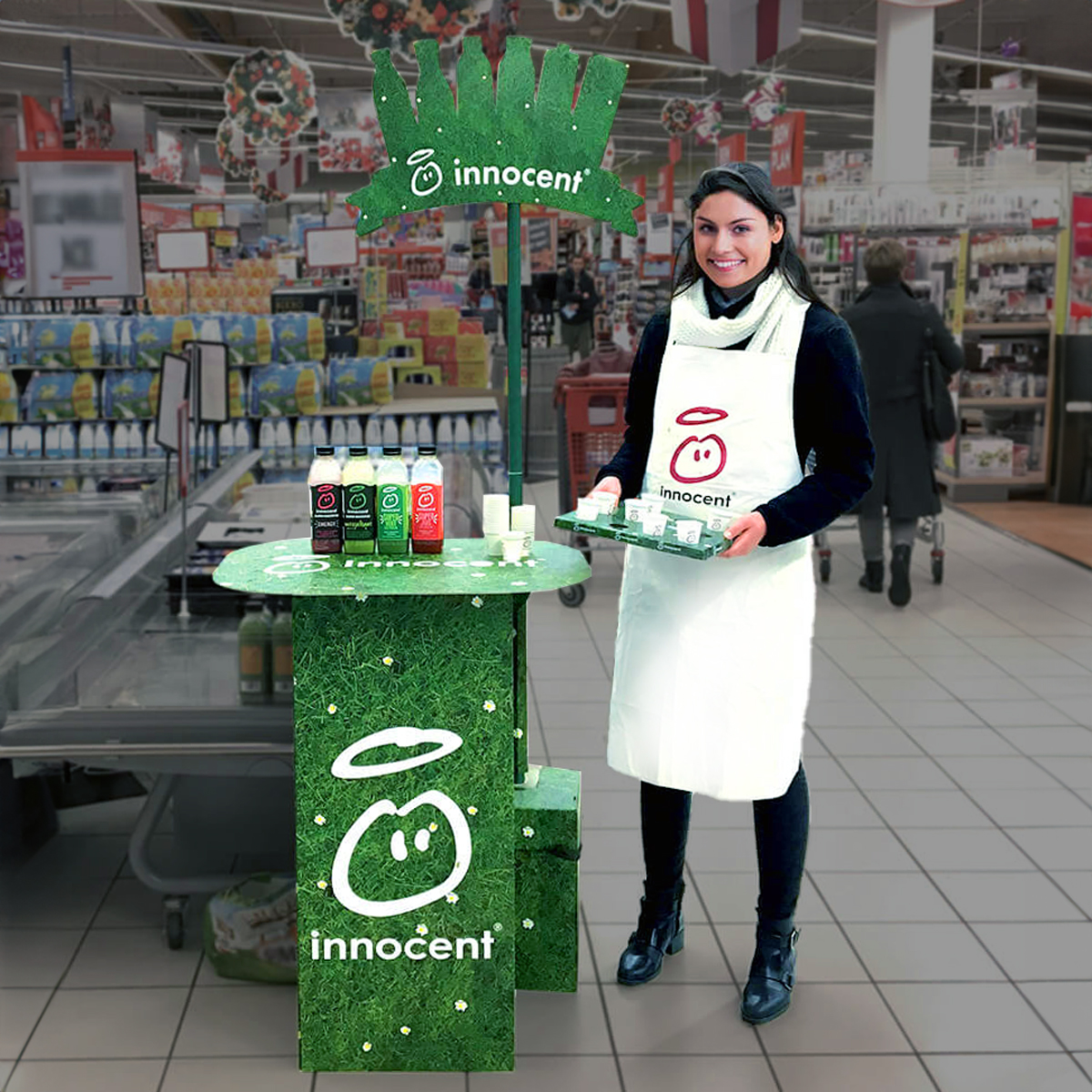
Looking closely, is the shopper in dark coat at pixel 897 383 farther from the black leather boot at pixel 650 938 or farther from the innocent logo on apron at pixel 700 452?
the innocent logo on apron at pixel 700 452

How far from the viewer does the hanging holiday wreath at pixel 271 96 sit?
9891 mm

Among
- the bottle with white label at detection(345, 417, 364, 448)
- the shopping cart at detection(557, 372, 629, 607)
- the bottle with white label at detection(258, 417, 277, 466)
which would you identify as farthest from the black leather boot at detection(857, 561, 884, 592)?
the bottle with white label at detection(258, 417, 277, 466)

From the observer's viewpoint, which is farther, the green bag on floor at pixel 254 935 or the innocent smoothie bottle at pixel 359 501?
the green bag on floor at pixel 254 935

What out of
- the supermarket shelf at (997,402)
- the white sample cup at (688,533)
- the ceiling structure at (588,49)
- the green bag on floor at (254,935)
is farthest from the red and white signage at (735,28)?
the green bag on floor at (254,935)

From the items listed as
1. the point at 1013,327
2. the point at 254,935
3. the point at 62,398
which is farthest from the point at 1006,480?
the point at 254,935

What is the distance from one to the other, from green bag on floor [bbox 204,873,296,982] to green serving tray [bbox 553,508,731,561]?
1222mm

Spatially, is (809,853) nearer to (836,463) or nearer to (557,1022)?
(557,1022)

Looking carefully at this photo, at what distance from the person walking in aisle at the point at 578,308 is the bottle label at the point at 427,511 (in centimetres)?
1289

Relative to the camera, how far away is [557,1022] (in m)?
3.15

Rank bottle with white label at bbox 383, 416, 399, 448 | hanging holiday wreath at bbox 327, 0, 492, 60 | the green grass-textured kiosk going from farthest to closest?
bottle with white label at bbox 383, 416, 399, 448 → hanging holiday wreath at bbox 327, 0, 492, 60 → the green grass-textured kiosk

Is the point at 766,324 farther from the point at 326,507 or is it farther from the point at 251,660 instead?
the point at 251,660

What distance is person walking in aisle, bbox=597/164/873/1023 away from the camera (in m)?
2.92

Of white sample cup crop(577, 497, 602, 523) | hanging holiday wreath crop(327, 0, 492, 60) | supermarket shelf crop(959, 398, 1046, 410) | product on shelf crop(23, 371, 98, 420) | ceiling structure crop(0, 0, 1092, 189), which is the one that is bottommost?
supermarket shelf crop(959, 398, 1046, 410)

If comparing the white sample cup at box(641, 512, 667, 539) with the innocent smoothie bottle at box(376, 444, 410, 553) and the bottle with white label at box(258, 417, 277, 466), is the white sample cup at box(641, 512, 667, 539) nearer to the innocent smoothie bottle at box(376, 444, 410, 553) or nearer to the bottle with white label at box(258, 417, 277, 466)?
the innocent smoothie bottle at box(376, 444, 410, 553)
